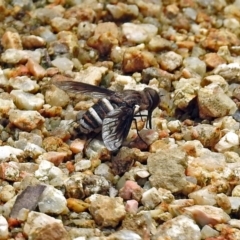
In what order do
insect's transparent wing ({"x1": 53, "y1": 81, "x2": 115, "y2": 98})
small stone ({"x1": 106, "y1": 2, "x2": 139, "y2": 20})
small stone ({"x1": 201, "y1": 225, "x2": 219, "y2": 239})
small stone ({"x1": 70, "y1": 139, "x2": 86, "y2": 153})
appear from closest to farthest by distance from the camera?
small stone ({"x1": 201, "y1": 225, "x2": 219, "y2": 239}) → small stone ({"x1": 70, "y1": 139, "x2": 86, "y2": 153}) → insect's transparent wing ({"x1": 53, "y1": 81, "x2": 115, "y2": 98}) → small stone ({"x1": 106, "y1": 2, "x2": 139, "y2": 20})

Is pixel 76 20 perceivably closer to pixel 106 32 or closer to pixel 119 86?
pixel 106 32

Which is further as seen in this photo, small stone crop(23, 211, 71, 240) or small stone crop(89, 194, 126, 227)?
small stone crop(89, 194, 126, 227)

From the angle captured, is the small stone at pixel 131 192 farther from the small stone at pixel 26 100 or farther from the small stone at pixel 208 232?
the small stone at pixel 26 100

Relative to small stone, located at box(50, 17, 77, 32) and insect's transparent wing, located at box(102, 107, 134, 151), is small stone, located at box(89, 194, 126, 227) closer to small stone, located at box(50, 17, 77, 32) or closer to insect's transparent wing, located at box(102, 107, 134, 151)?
insect's transparent wing, located at box(102, 107, 134, 151)

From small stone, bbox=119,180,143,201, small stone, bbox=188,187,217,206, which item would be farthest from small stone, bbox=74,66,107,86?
small stone, bbox=188,187,217,206

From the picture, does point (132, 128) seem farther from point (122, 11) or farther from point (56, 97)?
point (122, 11)

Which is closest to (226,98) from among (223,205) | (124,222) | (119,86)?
(119,86)

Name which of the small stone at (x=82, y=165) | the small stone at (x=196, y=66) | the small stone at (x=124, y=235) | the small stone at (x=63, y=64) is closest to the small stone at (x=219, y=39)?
the small stone at (x=196, y=66)

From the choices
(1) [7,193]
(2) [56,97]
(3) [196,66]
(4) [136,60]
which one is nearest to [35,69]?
(2) [56,97]
